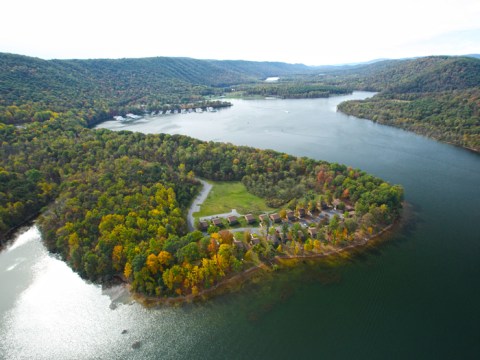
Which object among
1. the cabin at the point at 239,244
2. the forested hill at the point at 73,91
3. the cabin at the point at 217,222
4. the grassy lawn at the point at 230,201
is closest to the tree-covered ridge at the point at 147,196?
the cabin at the point at 239,244

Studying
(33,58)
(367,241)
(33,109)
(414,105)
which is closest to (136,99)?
(33,58)

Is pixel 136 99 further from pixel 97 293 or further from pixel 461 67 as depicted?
pixel 461 67

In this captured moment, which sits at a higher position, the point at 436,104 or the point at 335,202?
the point at 436,104

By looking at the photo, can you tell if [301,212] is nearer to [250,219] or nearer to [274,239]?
[274,239]

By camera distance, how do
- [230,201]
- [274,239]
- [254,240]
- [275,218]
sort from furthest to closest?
[230,201], [275,218], [274,239], [254,240]

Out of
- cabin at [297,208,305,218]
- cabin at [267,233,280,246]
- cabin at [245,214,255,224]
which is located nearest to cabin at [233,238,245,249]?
cabin at [267,233,280,246]

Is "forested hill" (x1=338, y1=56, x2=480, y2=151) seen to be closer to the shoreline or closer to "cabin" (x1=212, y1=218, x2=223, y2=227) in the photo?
the shoreline

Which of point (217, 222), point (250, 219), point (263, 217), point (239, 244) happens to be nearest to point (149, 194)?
point (217, 222)
